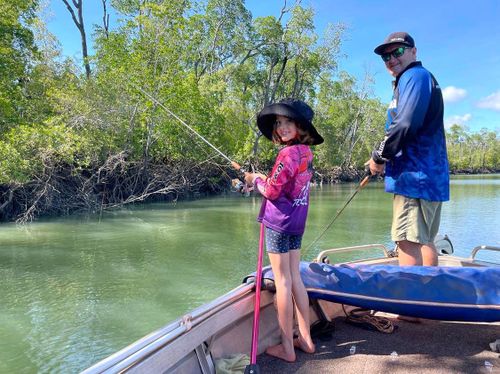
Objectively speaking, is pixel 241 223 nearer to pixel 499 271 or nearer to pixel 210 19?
pixel 499 271

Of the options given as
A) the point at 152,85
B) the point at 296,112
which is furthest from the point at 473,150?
the point at 296,112

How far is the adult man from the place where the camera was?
2.40m

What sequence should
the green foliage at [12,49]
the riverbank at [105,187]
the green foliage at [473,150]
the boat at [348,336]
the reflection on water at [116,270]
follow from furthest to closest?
the green foliage at [473,150]
the riverbank at [105,187]
the green foliage at [12,49]
the reflection on water at [116,270]
the boat at [348,336]

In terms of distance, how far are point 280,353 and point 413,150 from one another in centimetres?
142

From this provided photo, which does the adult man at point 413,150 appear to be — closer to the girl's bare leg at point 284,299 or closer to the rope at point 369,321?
the rope at point 369,321

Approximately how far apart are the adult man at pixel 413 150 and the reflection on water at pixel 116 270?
3.34 m

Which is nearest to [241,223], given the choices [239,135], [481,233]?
[481,233]

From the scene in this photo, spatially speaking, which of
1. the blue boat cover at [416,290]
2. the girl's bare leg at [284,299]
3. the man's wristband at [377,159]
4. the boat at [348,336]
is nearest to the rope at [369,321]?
the boat at [348,336]

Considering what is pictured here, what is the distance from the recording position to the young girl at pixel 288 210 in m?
2.24

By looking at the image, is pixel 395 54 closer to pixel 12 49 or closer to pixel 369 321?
pixel 369 321

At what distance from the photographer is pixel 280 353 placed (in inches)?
91.2

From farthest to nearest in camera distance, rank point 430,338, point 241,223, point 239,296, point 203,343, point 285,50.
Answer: point 285,50 < point 241,223 < point 430,338 < point 239,296 < point 203,343

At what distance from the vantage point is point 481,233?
1176 cm

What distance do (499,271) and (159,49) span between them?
17365 mm
